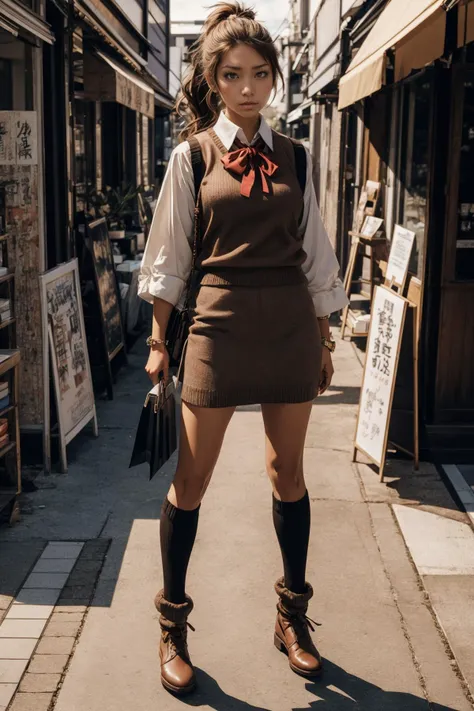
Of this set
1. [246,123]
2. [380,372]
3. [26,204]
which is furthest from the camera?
[380,372]

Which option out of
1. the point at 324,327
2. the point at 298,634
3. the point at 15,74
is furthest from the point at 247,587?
the point at 15,74

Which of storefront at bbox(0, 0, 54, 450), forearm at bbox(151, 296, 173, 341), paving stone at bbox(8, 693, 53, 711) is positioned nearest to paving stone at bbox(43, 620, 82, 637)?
paving stone at bbox(8, 693, 53, 711)

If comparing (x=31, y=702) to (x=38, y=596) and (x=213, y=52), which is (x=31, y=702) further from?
(x=213, y=52)

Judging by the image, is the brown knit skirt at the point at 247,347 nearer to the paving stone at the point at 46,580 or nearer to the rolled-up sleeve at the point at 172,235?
the rolled-up sleeve at the point at 172,235

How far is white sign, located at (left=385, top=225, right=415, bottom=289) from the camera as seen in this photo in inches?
241

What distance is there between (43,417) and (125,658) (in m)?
2.42

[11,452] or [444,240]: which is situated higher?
[444,240]

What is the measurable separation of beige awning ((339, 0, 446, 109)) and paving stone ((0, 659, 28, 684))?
3.44 meters

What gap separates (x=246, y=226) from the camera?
10.0 feet

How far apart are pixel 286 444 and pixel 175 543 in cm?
52

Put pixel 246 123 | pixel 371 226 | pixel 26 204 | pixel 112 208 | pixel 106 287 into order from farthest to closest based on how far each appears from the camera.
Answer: pixel 112 208 < pixel 371 226 < pixel 106 287 < pixel 26 204 < pixel 246 123

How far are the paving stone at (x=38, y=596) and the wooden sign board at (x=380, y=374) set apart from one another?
7.23ft

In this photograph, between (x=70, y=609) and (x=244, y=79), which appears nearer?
(x=244, y=79)

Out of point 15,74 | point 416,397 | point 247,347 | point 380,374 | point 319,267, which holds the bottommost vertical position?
point 416,397
